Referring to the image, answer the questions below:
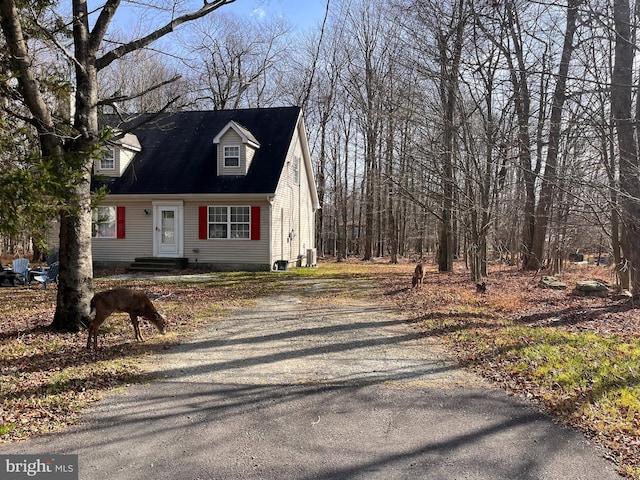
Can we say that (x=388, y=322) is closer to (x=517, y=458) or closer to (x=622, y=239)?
(x=517, y=458)

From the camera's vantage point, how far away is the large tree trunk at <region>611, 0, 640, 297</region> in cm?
846

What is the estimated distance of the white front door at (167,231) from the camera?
1828 cm

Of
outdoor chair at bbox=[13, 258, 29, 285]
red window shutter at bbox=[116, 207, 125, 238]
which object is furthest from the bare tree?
red window shutter at bbox=[116, 207, 125, 238]

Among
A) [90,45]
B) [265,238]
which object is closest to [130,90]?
[265,238]

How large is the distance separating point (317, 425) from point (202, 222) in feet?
48.9

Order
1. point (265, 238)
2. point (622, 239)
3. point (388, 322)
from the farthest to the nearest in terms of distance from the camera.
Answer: point (265, 238), point (622, 239), point (388, 322)

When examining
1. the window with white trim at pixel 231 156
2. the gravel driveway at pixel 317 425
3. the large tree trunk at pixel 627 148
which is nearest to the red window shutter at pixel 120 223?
the window with white trim at pixel 231 156

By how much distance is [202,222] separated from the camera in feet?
59.3

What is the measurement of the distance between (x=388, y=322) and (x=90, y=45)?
735cm

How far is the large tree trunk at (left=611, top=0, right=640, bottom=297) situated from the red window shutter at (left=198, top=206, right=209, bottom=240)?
45.7 feet

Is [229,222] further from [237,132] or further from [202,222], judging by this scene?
[237,132]

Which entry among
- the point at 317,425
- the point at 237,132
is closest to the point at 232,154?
the point at 237,132

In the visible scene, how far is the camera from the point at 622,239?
1219 cm

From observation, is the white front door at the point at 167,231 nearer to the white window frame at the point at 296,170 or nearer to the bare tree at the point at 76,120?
the white window frame at the point at 296,170
